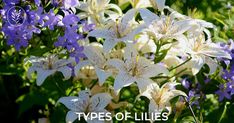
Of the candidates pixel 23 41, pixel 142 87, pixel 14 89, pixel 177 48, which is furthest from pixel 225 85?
pixel 14 89

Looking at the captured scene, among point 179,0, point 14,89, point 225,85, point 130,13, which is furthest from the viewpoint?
point 14,89

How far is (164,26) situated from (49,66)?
16.6 inches

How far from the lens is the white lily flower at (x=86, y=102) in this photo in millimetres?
1827

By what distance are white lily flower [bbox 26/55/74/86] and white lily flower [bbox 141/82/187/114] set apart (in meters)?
0.29

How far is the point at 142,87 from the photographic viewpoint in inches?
69.1

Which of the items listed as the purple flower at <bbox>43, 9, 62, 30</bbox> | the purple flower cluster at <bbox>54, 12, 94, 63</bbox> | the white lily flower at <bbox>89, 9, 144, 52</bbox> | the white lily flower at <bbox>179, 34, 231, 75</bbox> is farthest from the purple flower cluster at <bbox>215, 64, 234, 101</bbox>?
the purple flower at <bbox>43, 9, 62, 30</bbox>

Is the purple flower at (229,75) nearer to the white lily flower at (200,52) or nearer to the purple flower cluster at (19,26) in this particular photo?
the white lily flower at (200,52)

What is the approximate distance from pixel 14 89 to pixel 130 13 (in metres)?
1.02

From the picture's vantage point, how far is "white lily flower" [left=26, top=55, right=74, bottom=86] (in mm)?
1851

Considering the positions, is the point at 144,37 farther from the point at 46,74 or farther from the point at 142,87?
the point at 46,74

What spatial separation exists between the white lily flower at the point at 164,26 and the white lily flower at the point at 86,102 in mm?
277

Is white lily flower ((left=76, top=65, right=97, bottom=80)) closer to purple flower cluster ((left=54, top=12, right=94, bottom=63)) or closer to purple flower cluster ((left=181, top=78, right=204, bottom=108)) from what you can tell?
purple flower cluster ((left=54, top=12, right=94, bottom=63))

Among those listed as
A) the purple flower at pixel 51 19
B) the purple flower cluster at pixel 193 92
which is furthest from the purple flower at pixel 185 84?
the purple flower at pixel 51 19

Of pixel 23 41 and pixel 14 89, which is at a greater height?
pixel 23 41
